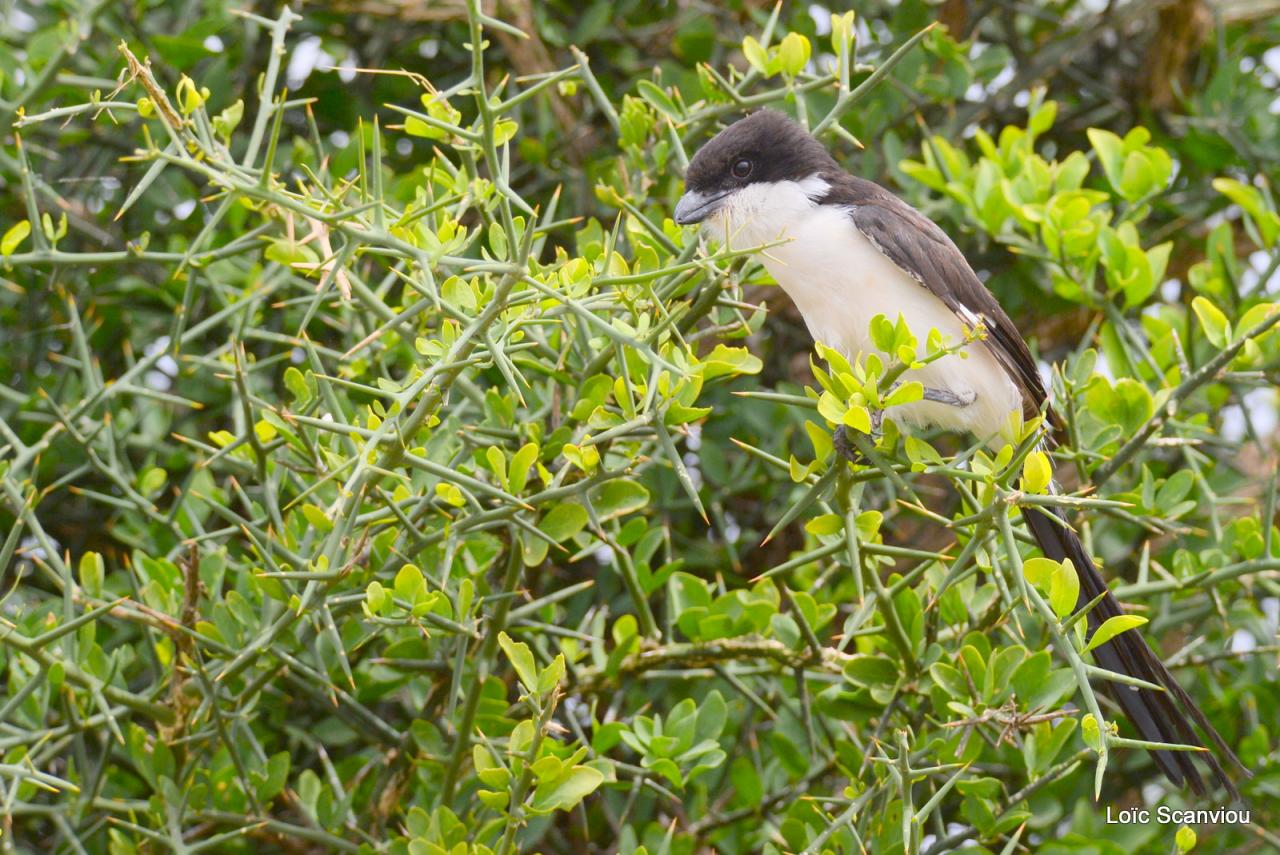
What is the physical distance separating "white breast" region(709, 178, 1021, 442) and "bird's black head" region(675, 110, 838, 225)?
0.10 ft

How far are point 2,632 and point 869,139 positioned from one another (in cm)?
201

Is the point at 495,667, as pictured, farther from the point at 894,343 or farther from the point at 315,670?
the point at 894,343

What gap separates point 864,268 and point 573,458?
95cm

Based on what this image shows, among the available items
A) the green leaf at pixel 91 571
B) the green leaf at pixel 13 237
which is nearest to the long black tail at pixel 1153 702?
the green leaf at pixel 91 571

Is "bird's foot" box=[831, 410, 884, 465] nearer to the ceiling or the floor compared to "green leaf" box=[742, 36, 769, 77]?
nearer to the floor

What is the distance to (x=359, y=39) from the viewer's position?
3.33m

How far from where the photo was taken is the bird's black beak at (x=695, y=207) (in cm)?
236

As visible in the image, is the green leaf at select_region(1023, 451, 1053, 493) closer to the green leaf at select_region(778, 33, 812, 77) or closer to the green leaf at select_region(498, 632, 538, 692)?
the green leaf at select_region(498, 632, 538, 692)

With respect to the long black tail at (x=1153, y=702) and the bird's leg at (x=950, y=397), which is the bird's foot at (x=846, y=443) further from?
the bird's leg at (x=950, y=397)

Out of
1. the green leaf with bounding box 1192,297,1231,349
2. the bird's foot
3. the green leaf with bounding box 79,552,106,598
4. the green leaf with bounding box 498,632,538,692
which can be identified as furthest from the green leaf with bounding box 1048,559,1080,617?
the green leaf with bounding box 79,552,106,598

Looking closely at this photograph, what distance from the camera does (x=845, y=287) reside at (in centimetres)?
252

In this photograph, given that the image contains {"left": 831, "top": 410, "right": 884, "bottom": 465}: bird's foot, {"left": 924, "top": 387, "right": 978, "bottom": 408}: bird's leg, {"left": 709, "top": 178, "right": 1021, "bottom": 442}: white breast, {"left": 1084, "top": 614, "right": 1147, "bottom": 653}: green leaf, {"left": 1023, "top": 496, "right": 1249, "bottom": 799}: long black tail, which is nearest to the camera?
{"left": 1084, "top": 614, "right": 1147, "bottom": 653}: green leaf

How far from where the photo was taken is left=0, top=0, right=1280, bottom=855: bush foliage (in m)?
1.78

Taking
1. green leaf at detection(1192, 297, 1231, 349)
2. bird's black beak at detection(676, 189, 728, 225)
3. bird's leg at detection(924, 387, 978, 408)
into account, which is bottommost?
bird's leg at detection(924, 387, 978, 408)
